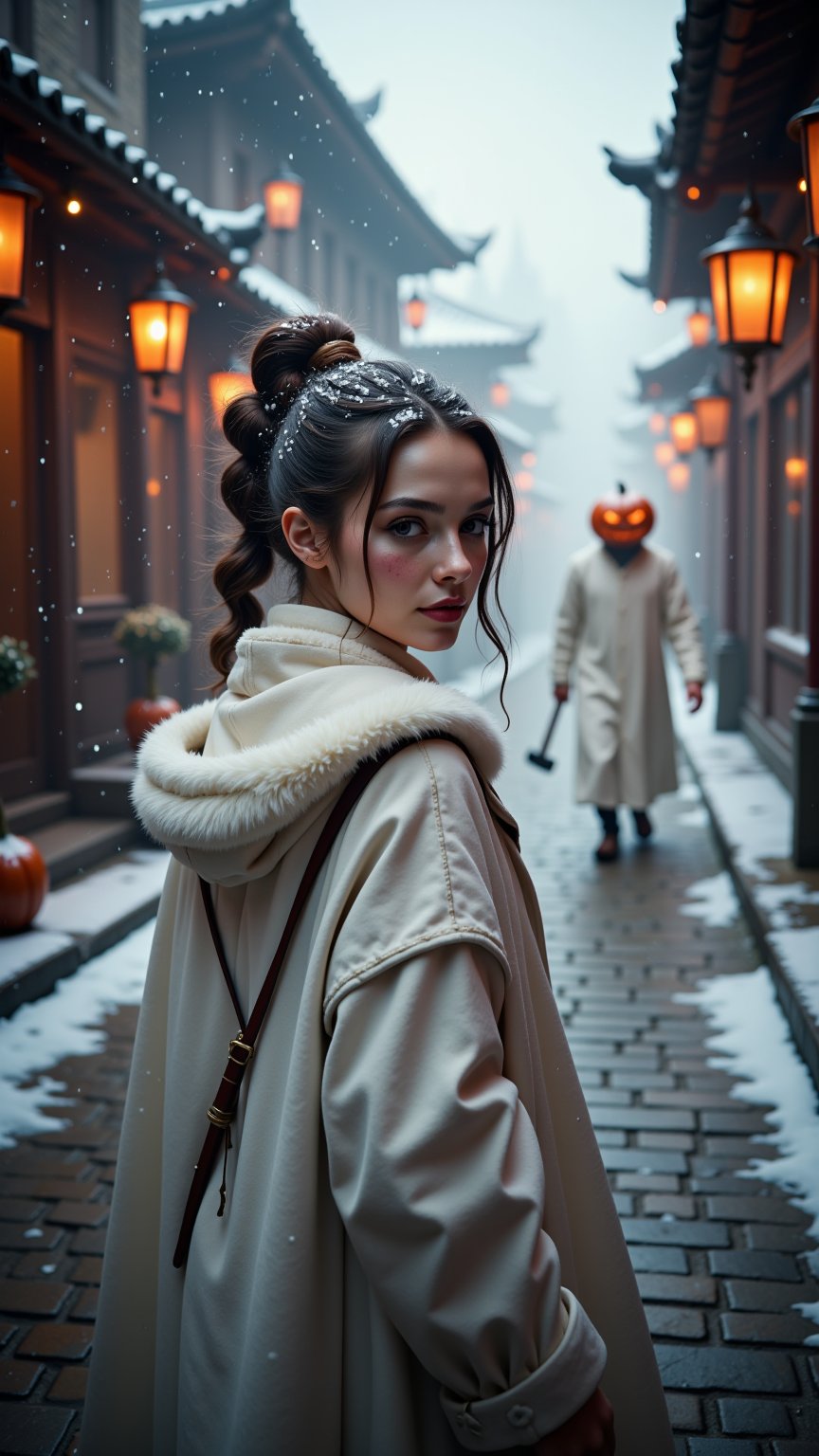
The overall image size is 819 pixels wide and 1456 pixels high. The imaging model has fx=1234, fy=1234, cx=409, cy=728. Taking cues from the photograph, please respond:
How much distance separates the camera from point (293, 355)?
171 cm

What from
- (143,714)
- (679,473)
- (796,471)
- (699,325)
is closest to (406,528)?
(143,714)

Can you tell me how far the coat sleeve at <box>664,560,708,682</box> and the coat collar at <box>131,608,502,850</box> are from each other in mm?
5940

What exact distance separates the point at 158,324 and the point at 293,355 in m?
5.72

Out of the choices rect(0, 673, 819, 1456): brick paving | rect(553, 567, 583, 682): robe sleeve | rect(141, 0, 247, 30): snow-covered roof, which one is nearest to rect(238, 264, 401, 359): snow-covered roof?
rect(141, 0, 247, 30): snow-covered roof

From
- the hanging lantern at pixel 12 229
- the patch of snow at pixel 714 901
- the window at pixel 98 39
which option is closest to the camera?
the hanging lantern at pixel 12 229

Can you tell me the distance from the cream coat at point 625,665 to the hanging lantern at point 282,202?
6.43 metres

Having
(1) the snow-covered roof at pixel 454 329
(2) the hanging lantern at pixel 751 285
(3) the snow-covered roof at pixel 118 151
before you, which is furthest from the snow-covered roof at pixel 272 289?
(1) the snow-covered roof at pixel 454 329

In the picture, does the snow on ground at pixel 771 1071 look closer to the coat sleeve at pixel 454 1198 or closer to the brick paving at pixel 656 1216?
the brick paving at pixel 656 1216

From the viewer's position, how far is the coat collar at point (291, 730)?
1.37 meters

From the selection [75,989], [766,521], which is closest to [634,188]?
[766,521]

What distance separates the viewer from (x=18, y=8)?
7.60 metres

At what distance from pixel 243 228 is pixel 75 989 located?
20.5 feet

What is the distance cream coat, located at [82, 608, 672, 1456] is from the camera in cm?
122

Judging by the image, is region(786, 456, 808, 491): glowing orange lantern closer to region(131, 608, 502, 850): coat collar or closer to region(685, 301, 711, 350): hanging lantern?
region(685, 301, 711, 350): hanging lantern
